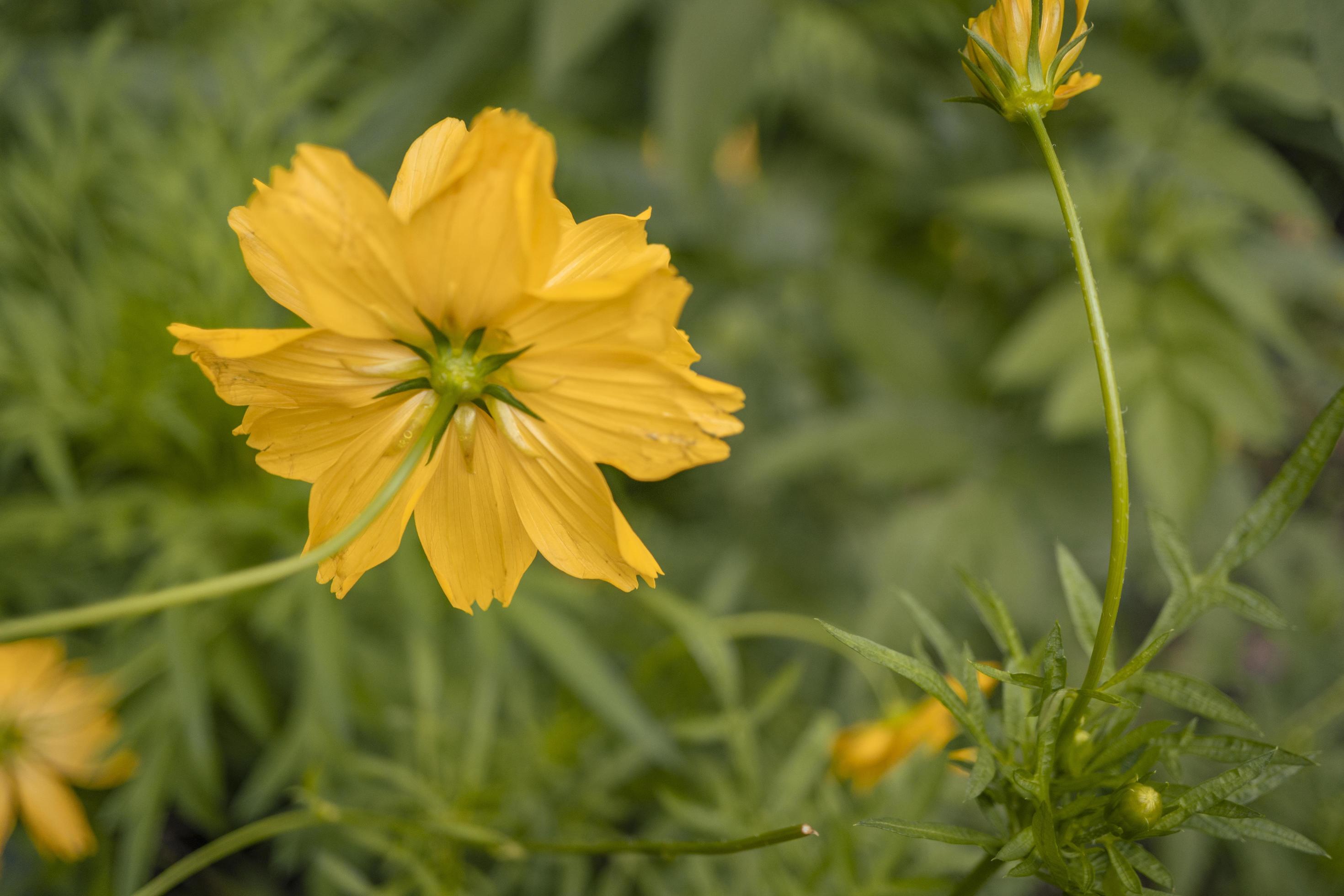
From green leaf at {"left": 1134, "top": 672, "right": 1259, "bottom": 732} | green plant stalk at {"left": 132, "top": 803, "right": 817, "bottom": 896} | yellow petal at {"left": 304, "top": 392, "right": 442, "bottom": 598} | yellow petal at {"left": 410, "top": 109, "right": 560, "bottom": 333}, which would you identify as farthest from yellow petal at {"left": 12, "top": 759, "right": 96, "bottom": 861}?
green leaf at {"left": 1134, "top": 672, "right": 1259, "bottom": 732}

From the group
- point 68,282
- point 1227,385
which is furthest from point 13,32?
point 1227,385

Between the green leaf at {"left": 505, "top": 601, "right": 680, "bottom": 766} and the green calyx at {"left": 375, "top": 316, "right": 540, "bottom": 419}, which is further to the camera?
the green leaf at {"left": 505, "top": 601, "right": 680, "bottom": 766}

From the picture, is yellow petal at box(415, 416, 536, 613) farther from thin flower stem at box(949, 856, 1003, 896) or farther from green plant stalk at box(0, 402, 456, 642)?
thin flower stem at box(949, 856, 1003, 896)

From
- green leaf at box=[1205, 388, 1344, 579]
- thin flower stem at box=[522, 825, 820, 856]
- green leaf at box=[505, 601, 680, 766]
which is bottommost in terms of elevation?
green leaf at box=[505, 601, 680, 766]

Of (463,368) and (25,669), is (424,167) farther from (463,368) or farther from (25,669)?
(25,669)

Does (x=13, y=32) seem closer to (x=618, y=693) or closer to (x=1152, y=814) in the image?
(x=618, y=693)
